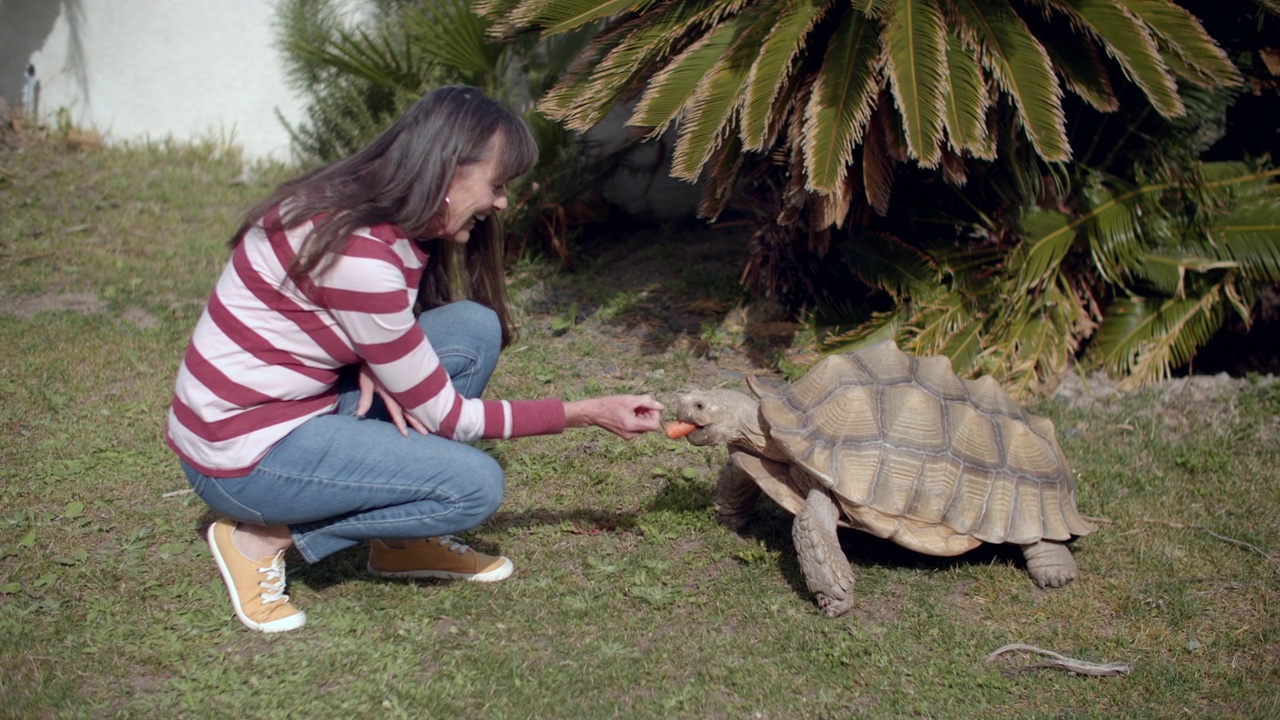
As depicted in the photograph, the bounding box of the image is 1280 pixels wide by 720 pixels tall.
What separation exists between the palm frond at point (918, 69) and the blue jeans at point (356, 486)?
2812 millimetres

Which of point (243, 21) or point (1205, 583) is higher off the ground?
point (243, 21)

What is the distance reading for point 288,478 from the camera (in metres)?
3.35

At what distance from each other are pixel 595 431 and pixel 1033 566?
2200 millimetres

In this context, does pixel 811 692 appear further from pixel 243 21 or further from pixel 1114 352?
pixel 243 21

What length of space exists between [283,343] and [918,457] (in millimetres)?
2292

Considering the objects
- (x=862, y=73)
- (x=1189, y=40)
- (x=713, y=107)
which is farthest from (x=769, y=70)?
(x=1189, y=40)

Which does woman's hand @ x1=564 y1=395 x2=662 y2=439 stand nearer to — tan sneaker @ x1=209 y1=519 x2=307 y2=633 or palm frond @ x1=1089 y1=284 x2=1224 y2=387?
tan sneaker @ x1=209 y1=519 x2=307 y2=633

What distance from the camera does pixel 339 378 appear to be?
12.2ft

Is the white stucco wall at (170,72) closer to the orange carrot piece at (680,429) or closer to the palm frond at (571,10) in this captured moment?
the palm frond at (571,10)

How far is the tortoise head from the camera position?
13.2 feet

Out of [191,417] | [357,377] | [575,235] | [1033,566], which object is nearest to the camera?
[191,417]

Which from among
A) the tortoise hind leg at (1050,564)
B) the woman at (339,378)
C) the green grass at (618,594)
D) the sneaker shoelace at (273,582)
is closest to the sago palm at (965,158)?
the green grass at (618,594)

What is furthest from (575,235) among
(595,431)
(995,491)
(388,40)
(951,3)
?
(995,491)

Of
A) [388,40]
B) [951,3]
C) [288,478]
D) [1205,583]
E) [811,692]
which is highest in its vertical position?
[388,40]
